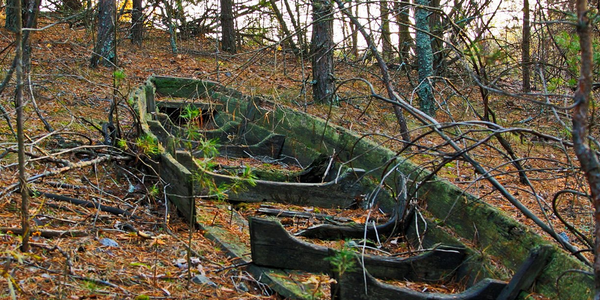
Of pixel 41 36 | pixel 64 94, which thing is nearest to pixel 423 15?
pixel 64 94

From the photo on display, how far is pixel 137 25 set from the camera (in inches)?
639

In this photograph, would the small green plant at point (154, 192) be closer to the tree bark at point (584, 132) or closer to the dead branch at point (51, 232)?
the dead branch at point (51, 232)

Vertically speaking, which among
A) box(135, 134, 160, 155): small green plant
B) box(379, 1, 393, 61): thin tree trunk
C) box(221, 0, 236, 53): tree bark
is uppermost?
box(221, 0, 236, 53): tree bark

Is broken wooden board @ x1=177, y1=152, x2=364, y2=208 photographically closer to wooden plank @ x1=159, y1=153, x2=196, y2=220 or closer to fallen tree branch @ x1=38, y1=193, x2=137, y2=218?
wooden plank @ x1=159, y1=153, x2=196, y2=220

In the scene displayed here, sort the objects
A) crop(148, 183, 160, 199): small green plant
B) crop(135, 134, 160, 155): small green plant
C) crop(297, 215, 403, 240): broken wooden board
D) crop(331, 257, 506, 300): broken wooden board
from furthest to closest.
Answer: crop(135, 134, 160, 155): small green plant
crop(148, 183, 160, 199): small green plant
crop(297, 215, 403, 240): broken wooden board
crop(331, 257, 506, 300): broken wooden board

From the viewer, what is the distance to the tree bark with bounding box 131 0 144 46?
52.4 feet

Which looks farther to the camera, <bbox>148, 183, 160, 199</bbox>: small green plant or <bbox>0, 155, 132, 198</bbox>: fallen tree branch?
<bbox>148, 183, 160, 199</bbox>: small green plant

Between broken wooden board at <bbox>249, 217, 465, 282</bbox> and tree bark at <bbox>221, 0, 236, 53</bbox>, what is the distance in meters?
13.0

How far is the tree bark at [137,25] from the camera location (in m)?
16.0

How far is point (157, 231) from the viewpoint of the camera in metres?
5.16

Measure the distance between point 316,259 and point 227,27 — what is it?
43.8ft

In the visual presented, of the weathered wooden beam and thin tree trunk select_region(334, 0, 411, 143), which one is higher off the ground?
thin tree trunk select_region(334, 0, 411, 143)

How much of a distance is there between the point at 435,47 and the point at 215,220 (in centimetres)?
1051

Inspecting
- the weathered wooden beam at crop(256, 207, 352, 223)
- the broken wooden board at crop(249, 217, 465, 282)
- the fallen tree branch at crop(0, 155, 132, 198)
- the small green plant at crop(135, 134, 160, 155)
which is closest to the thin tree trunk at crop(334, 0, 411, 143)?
the weathered wooden beam at crop(256, 207, 352, 223)
